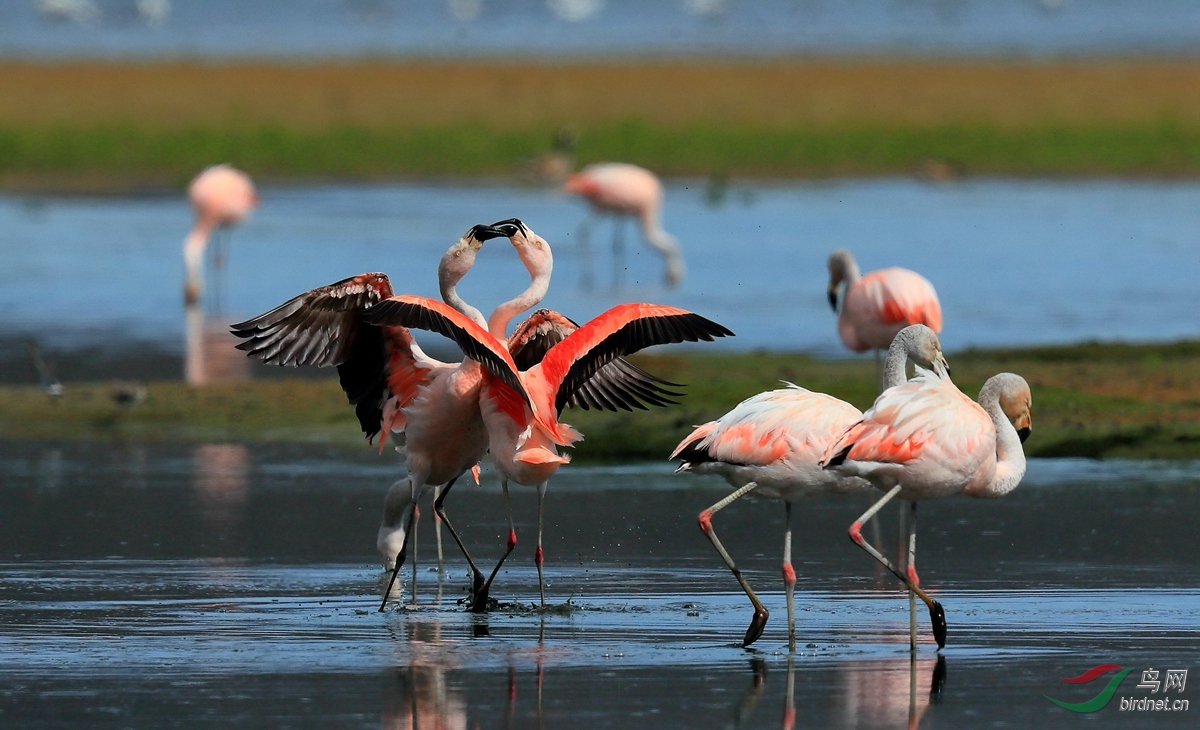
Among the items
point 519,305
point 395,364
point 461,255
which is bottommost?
point 395,364

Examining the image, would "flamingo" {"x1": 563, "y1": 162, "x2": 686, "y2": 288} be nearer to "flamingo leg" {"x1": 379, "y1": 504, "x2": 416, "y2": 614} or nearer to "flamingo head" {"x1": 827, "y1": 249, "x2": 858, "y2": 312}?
"flamingo head" {"x1": 827, "y1": 249, "x2": 858, "y2": 312}

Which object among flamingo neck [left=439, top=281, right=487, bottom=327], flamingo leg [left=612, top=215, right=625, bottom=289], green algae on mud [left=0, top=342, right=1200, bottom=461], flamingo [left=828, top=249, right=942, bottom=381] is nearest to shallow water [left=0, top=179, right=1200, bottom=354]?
flamingo leg [left=612, top=215, right=625, bottom=289]

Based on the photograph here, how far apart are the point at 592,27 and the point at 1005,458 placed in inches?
3640

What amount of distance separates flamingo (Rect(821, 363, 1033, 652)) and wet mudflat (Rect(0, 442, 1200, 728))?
50cm

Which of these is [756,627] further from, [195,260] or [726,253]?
[726,253]

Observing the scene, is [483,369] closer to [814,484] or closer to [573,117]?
[814,484]

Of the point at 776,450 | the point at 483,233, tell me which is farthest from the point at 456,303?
the point at 776,450

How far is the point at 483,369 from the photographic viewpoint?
28.9 ft

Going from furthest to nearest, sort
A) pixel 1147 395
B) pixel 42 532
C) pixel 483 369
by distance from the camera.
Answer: pixel 1147 395 < pixel 42 532 < pixel 483 369

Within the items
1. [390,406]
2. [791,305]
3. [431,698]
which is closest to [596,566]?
[390,406]

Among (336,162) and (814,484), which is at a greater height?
(336,162)

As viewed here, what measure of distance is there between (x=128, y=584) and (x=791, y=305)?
35.5 feet

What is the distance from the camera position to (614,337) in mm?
8602

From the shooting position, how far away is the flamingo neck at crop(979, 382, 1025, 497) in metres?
8.12
